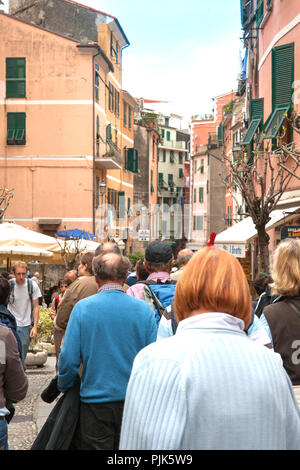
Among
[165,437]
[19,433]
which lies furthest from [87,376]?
[19,433]

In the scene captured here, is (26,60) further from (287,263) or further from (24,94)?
(287,263)

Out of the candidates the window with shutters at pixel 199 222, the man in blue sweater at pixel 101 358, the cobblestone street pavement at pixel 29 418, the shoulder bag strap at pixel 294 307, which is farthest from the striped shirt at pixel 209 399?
the window with shutters at pixel 199 222

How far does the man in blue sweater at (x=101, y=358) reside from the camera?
455 centimetres

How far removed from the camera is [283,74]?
1720cm

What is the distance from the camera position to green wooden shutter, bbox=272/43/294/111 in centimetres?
1692

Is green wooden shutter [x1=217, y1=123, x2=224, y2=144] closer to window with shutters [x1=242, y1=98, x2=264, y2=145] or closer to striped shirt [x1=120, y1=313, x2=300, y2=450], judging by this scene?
window with shutters [x1=242, y1=98, x2=264, y2=145]

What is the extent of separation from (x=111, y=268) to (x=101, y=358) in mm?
648

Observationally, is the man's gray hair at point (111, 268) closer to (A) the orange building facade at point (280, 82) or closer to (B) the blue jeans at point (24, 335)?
(B) the blue jeans at point (24, 335)

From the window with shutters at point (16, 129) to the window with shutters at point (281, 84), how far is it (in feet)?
65.1

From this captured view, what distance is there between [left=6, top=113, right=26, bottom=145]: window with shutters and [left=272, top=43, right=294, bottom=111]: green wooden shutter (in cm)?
1991

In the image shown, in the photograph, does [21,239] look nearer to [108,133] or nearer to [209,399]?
[209,399]

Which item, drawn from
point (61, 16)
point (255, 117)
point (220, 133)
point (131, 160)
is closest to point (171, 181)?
point (220, 133)

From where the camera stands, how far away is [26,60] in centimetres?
3519
